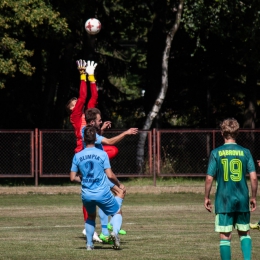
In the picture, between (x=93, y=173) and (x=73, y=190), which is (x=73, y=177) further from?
(x=73, y=190)

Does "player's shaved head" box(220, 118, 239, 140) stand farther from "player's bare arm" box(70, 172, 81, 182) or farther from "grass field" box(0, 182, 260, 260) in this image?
"player's bare arm" box(70, 172, 81, 182)

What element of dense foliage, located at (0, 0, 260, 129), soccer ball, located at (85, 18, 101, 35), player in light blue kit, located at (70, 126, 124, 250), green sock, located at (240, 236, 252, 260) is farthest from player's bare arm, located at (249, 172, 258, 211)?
dense foliage, located at (0, 0, 260, 129)

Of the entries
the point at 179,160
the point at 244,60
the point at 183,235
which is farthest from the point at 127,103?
the point at 183,235

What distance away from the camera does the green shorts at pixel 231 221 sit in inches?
419

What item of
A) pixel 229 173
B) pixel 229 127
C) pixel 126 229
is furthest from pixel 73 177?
pixel 126 229

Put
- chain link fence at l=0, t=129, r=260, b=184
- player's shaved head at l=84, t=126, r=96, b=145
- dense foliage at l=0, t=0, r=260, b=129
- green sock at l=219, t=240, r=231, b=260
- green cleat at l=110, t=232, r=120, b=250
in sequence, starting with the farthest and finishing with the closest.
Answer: dense foliage at l=0, t=0, r=260, b=129 < chain link fence at l=0, t=129, r=260, b=184 < green cleat at l=110, t=232, r=120, b=250 < player's shaved head at l=84, t=126, r=96, b=145 < green sock at l=219, t=240, r=231, b=260

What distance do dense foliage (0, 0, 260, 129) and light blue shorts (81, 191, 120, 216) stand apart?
18422 mm

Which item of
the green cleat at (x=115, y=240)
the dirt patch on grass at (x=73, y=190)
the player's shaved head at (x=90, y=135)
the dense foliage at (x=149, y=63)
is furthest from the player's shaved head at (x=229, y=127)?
the dense foliage at (x=149, y=63)

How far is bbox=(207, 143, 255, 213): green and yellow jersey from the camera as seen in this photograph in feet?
35.1

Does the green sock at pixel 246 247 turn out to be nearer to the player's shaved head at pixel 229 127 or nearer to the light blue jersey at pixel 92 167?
the player's shaved head at pixel 229 127

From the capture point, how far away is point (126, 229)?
16.8 m

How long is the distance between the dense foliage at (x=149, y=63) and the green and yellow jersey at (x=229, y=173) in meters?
20.6

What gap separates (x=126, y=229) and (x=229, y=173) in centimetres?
638

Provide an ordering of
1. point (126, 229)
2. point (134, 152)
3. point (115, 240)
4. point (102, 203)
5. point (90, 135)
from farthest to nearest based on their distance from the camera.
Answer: point (134, 152), point (126, 229), point (115, 240), point (102, 203), point (90, 135)
